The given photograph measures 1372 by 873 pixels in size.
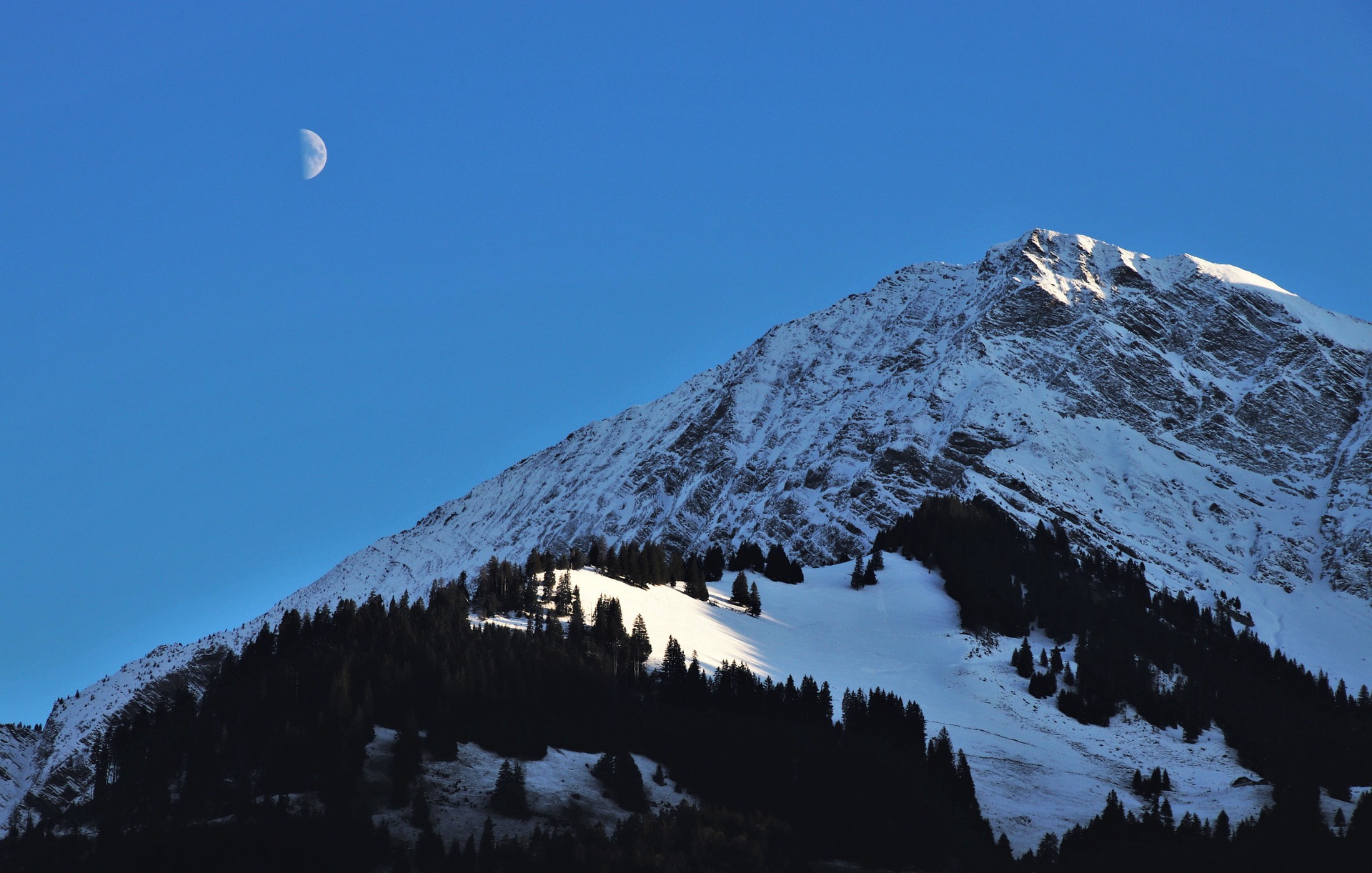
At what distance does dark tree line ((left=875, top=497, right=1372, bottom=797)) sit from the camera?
116m

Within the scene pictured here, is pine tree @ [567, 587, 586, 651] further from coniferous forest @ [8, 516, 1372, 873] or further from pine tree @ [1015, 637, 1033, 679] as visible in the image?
pine tree @ [1015, 637, 1033, 679]

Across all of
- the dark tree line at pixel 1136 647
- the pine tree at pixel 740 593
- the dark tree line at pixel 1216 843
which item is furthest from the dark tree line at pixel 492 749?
the pine tree at pixel 740 593

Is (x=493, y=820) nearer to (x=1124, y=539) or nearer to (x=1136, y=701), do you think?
(x=1136, y=701)

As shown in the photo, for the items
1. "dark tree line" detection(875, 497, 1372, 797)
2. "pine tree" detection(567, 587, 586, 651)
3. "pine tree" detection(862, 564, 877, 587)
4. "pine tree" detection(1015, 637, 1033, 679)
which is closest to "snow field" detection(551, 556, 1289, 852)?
"pine tree" detection(862, 564, 877, 587)

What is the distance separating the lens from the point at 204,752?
3792 inches

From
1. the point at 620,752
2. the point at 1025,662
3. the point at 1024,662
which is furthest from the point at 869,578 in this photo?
the point at 620,752

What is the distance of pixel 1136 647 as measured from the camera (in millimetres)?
138375

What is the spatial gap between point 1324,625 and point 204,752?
13728cm

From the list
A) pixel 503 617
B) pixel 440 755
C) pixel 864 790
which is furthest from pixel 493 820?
pixel 503 617

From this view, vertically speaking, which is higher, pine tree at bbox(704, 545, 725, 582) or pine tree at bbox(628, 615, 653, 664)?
pine tree at bbox(704, 545, 725, 582)

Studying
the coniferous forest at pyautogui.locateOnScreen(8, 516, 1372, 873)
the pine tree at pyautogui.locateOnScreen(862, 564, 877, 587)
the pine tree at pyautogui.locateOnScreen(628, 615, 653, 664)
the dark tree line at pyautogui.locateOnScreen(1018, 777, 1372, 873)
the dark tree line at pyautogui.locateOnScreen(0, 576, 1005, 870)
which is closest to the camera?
the dark tree line at pyautogui.locateOnScreen(1018, 777, 1372, 873)

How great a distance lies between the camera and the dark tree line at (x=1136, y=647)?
11575cm

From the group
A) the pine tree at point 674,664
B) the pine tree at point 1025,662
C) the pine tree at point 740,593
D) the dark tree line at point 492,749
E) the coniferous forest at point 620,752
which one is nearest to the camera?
the coniferous forest at point 620,752

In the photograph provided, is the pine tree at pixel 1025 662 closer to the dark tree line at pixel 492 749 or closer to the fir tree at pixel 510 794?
A: the dark tree line at pixel 492 749
